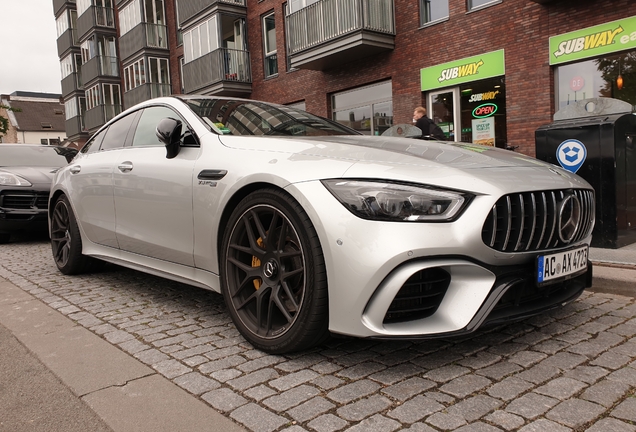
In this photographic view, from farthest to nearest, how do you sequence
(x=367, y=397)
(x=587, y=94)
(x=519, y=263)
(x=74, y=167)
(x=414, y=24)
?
1. (x=414, y=24)
2. (x=587, y=94)
3. (x=74, y=167)
4. (x=519, y=263)
5. (x=367, y=397)

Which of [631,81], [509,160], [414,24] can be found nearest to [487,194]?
[509,160]

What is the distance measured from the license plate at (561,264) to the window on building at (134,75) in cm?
2620

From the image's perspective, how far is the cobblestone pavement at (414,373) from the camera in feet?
6.56

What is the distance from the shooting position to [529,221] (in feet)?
7.97

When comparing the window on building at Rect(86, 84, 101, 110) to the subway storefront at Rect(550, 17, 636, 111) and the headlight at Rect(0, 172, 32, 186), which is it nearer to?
the headlight at Rect(0, 172, 32, 186)

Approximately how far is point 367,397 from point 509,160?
58.0 inches

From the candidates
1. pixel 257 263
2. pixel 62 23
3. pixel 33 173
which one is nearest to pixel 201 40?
pixel 33 173

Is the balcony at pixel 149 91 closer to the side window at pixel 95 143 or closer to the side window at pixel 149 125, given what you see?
the side window at pixel 95 143

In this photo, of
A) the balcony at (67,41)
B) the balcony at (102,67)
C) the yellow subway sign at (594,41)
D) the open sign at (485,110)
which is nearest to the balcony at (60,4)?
the balcony at (67,41)

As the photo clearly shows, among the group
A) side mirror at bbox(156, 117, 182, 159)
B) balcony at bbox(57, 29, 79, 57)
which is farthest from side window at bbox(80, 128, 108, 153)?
balcony at bbox(57, 29, 79, 57)

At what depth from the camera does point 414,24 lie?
13.5 m

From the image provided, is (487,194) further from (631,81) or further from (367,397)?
(631,81)

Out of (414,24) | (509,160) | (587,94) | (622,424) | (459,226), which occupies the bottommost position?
(622,424)

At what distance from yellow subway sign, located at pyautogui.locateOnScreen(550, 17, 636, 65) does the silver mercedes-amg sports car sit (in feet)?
27.4
